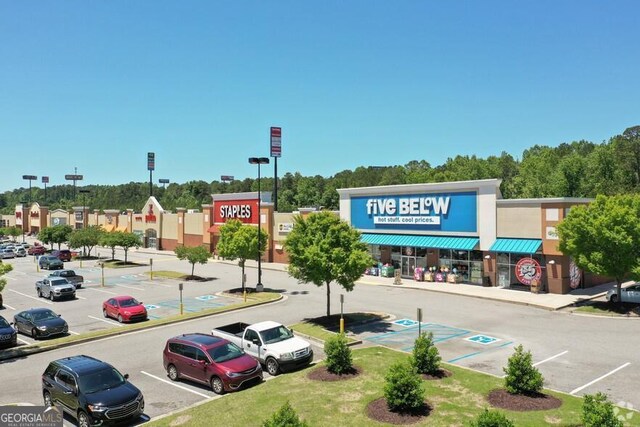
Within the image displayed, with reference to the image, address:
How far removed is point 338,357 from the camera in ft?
57.7

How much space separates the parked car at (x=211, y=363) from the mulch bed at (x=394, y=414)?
473 centimetres

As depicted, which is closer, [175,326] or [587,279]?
[175,326]

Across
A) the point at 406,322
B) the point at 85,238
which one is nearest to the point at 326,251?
the point at 406,322

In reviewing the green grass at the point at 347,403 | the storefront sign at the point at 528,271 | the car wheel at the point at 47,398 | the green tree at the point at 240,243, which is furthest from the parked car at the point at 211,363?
the storefront sign at the point at 528,271

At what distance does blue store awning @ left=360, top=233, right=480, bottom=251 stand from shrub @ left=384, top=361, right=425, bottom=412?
2758 cm

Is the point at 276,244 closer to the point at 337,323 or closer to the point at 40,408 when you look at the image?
the point at 337,323

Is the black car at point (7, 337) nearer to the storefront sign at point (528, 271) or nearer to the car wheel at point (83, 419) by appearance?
the car wheel at point (83, 419)

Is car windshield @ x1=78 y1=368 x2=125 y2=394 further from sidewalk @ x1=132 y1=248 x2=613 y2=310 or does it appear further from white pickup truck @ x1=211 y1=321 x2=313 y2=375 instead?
sidewalk @ x1=132 y1=248 x2=613 y2=310

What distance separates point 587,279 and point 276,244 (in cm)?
3371

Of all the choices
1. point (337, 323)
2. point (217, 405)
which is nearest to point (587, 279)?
point (337, 323)

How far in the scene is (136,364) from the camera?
20.5 m

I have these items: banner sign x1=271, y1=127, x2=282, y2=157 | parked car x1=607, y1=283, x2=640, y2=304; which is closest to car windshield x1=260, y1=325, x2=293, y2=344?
parked car x1=607, y1=283, x2=640, y2=304

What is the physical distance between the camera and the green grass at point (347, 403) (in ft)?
43.7

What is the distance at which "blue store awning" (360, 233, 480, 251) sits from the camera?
132 ft
